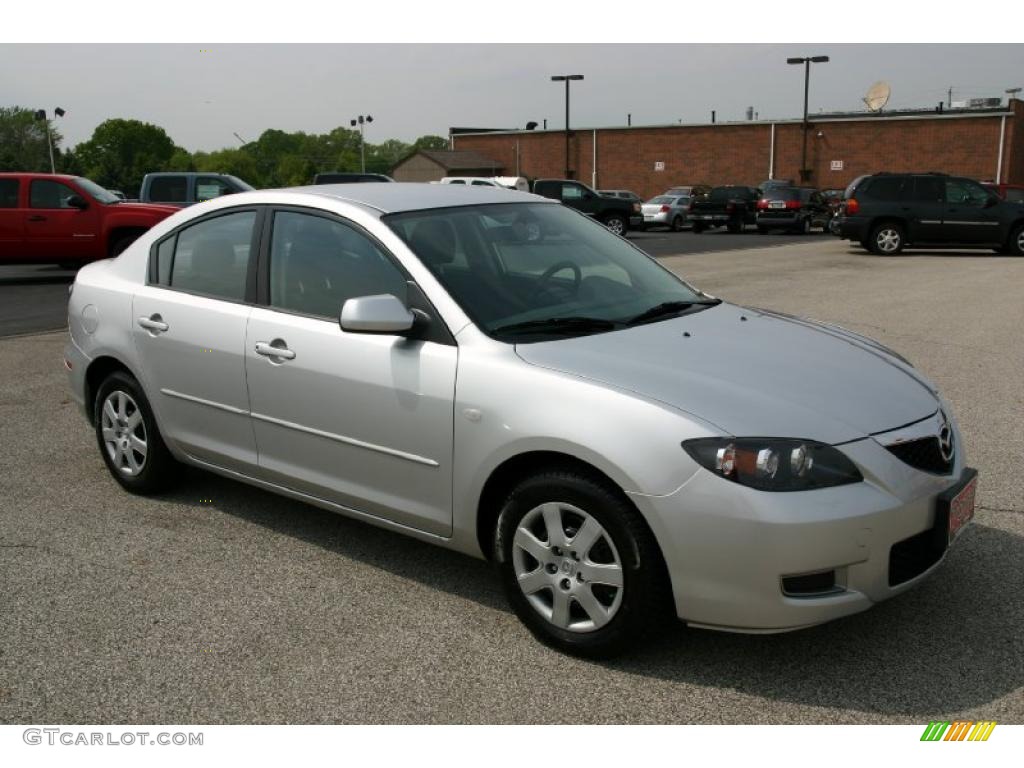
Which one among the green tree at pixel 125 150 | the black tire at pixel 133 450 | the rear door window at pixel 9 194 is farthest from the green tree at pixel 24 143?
the black tire at pixel 133 450

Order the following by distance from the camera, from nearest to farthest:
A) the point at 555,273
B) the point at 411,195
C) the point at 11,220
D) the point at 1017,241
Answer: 1. the point at 555,273
2. the point at 411,195
3. the point at 11,220
4. the point at 1017,241

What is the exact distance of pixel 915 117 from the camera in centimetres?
5081

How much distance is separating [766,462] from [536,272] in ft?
4.98

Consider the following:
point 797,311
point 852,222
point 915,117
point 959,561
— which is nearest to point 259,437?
point 959,561

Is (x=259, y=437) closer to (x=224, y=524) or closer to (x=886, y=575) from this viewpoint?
(x=224, y=524)

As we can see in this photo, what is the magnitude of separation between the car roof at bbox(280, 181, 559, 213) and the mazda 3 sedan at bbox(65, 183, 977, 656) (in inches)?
0.8

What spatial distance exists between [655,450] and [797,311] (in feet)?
32.4

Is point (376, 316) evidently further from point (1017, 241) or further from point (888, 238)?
point (1017, 241)

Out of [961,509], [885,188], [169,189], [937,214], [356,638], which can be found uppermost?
[885,188]

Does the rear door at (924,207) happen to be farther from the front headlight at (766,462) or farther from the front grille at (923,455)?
the front headlight at (766,462)

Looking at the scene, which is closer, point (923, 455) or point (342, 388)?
point (923, 455)

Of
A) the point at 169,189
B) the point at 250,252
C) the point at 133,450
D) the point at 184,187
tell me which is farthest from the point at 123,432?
the point at 169,189

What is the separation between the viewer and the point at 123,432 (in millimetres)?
5238
